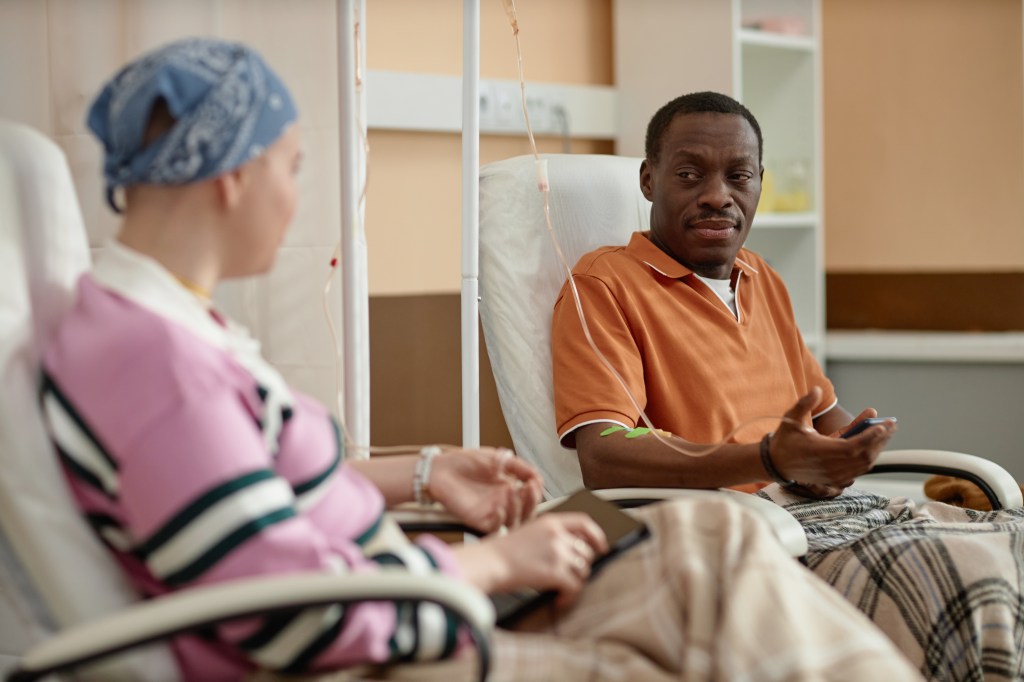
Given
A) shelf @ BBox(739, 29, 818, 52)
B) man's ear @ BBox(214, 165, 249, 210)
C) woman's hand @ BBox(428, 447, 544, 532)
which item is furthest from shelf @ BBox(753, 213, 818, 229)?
man's ear @ BBox(214, 165, 249, 210)

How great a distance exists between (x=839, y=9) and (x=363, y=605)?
3066 millimetres

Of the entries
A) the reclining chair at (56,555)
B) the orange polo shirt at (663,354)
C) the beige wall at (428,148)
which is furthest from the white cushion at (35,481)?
the beige wall at (428,148)

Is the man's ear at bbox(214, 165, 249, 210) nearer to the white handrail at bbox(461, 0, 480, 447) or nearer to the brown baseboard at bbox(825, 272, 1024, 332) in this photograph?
the white handrail at bbox(461, 0, 480, 447)

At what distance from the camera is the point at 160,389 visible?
0.90 m

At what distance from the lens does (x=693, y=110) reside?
194 centimetres

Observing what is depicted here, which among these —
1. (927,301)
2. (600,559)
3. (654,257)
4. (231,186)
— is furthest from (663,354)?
(927,301)

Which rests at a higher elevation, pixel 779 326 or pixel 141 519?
pixel 779 326

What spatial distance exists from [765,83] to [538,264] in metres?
1.57

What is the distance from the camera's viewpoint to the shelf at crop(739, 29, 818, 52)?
2998mm

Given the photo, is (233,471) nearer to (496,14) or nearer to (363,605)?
(363,605)

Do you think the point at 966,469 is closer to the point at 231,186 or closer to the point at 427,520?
the point at 427,520

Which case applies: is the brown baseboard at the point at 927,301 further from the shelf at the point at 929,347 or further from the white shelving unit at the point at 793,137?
the white shelving unit at the point at 793,137

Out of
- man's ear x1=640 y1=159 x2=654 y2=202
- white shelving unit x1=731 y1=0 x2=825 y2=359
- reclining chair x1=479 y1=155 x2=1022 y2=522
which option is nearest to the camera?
reclining chair x1=479 y1=155 x2=1022 y2=522

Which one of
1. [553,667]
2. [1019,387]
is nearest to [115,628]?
[553,667]
